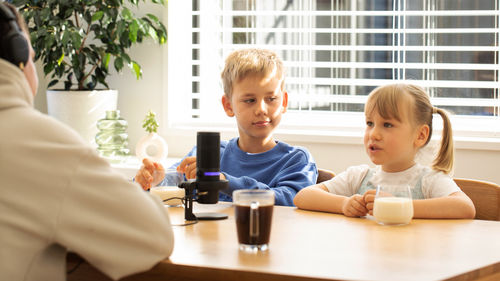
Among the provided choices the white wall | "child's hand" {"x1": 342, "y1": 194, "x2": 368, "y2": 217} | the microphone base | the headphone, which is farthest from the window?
the headphone

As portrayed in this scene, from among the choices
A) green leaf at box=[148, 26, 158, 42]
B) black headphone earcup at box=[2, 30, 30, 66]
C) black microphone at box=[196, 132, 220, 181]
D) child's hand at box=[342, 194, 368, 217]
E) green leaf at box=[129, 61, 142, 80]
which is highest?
green leaf at box=[148, 26, 158, 42]

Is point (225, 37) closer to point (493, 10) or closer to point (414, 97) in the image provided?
point (493, 10)

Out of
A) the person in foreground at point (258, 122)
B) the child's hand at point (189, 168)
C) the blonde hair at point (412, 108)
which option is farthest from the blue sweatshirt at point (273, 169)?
the blonde hair at point (412, 108)

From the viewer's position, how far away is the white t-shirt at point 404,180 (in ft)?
5.90

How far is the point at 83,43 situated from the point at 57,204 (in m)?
2.39

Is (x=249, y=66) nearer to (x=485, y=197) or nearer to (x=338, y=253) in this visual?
(x=485, y=197)

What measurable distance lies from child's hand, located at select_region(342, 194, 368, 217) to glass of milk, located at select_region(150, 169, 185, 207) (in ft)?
1.63

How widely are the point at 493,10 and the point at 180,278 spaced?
2.56 meters

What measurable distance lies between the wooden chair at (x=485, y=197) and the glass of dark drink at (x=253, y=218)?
2.91 ft

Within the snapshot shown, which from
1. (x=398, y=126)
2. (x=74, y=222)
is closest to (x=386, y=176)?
(x=398, y=126)

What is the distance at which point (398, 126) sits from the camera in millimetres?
1900

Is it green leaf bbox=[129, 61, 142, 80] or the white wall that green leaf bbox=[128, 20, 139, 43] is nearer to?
green leaf bbox=[129, 61, 142, 80]

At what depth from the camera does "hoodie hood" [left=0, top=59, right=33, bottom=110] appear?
1.12 m

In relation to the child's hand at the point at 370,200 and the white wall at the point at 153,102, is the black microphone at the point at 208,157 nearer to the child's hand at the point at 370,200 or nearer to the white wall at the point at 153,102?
the child's hand at the point at 370,200
